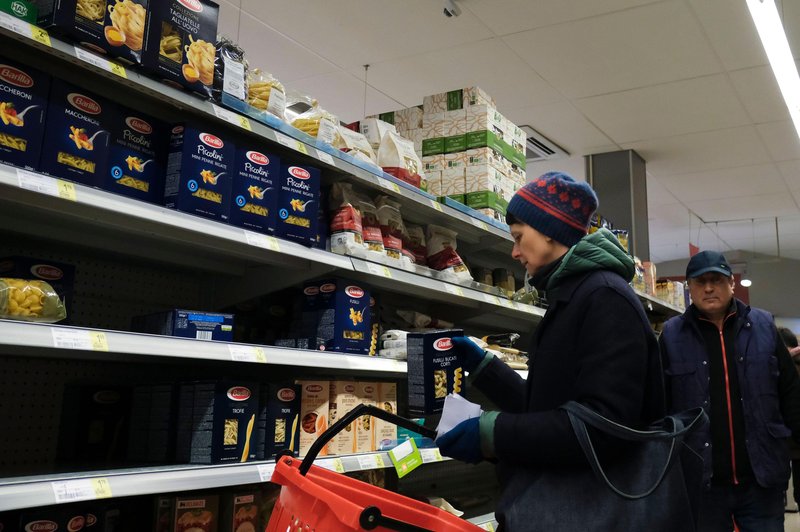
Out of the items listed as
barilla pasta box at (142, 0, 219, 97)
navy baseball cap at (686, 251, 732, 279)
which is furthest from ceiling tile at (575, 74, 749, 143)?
barilla pasta box at (142, 0, 219, 97)

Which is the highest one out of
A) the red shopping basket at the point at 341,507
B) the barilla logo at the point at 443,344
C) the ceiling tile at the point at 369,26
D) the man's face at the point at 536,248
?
the ceiling tile at the point at 369,26

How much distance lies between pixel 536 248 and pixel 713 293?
1.96m

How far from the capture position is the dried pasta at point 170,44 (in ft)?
6.44

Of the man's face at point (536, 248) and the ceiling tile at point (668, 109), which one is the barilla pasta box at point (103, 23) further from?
the ceiling tile at point (668, 109)

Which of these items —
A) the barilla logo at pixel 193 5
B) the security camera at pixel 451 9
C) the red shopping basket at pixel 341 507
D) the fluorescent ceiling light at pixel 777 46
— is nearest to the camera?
the red shopping basket at pixel 341 507

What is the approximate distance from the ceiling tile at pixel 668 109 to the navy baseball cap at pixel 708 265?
7.97 feet

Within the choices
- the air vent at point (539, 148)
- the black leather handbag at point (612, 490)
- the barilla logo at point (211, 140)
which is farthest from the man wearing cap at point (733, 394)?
the air vent at point (539, 148)

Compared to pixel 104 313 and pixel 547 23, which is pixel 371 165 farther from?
pixel 547 23

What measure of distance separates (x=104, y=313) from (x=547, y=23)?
3.42 metres

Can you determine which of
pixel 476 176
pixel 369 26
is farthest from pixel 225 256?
pixel 369 26

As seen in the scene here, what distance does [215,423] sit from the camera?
2.03 metres

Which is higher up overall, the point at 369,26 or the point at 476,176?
the point at 369,26

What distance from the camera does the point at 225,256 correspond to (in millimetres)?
2580

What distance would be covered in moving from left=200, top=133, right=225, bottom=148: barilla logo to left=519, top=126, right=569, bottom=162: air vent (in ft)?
15.2
